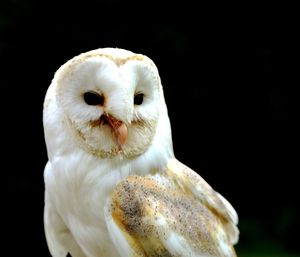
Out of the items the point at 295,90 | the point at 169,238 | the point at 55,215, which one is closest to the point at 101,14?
the point at 295,90

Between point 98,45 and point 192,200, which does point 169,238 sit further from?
point 98,45

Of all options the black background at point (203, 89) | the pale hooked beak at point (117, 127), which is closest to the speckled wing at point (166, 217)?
the pale hooked beak at point (117, 127)

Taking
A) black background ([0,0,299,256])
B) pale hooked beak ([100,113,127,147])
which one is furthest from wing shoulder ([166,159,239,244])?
black background ([0,0,299,256])

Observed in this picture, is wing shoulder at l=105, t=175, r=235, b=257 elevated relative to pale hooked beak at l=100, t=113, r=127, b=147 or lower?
lower

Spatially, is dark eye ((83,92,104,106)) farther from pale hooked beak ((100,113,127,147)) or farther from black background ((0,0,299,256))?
black background ((0,0,299,256))

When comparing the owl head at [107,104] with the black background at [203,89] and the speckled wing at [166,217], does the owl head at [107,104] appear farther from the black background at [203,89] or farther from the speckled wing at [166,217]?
the black background at [203,89]

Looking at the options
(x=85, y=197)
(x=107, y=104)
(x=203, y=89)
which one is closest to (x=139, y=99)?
(x=107, y=104)
